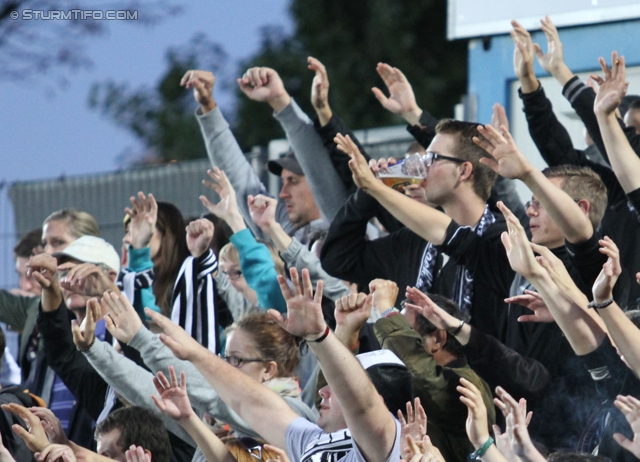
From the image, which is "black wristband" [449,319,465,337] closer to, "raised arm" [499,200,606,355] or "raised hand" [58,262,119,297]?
"raised arm" [499,200,606,355]

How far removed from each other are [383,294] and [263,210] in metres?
0.93

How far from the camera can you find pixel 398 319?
443 centimetres

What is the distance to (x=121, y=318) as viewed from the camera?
15.2 feet

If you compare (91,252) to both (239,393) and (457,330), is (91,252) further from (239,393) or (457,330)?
(457,330)

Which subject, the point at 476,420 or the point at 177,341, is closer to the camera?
the point at 476,420

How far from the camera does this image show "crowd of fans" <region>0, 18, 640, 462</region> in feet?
12.6

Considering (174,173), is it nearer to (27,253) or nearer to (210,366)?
(27,253)

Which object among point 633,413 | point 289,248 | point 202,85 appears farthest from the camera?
point 202,85

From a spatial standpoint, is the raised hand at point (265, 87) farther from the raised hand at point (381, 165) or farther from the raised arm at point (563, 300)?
the raised arm at point (563, 300)

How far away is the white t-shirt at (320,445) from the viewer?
3.75 meters

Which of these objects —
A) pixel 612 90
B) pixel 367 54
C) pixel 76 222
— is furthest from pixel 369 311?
pixel 367 54

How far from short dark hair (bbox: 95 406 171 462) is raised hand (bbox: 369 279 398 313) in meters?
0.91

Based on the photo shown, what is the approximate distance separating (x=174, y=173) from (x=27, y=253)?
5.60 feet

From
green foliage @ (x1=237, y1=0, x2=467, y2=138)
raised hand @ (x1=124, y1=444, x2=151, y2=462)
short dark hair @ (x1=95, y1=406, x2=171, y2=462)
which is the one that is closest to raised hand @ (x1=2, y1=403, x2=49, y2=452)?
short dark hair @ (x1=95, y1=406, x2=171, y2=462)
